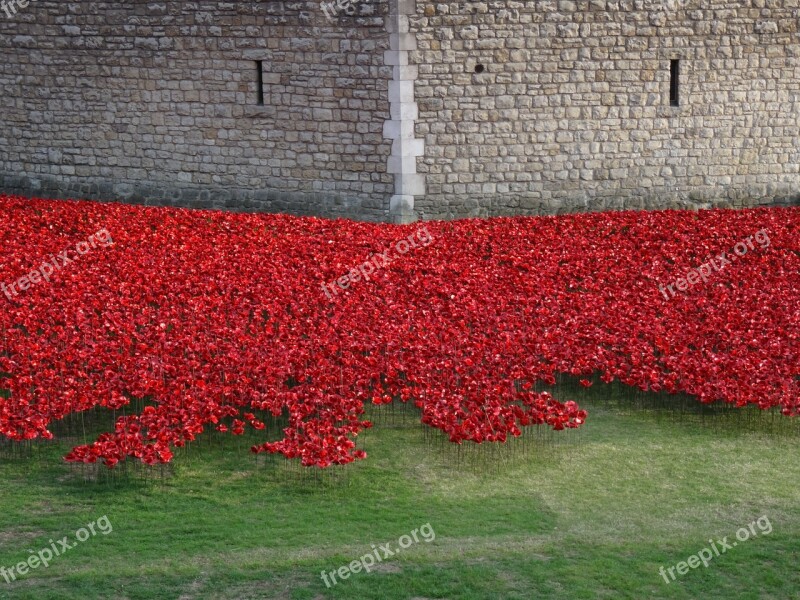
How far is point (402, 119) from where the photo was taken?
14688mm

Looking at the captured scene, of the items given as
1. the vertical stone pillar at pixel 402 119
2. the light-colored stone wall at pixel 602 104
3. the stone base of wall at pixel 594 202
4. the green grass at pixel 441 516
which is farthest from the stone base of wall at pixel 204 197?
the green grass at pixel 441 516

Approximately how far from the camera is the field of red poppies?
8461mm

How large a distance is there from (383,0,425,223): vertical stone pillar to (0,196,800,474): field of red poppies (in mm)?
817

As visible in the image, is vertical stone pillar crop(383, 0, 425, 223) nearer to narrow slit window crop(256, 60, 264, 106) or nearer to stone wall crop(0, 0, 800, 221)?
stone wall crop(0, 0, 800, 221)

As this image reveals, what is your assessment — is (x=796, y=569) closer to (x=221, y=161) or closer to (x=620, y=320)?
(x=620, y=320)

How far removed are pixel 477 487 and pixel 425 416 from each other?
2.44 ft

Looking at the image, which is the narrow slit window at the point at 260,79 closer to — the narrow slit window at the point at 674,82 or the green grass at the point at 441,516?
the narrow slit window at the point at 674,82

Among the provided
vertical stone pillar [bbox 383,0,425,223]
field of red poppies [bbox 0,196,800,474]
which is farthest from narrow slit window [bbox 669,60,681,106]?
vertical stone pillar [bbox 383,0,425,223]

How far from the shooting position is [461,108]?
1494cm

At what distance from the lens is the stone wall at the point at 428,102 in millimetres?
14836

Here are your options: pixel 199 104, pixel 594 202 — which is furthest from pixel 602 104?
pixel 199 104

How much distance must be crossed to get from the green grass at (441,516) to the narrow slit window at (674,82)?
24.7 ft

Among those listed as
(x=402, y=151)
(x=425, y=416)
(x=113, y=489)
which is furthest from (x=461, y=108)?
(x=113, y=489)

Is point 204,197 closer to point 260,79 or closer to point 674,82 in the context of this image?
point 260,79
